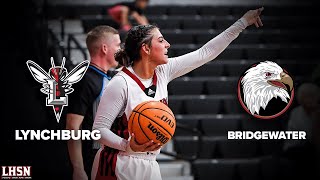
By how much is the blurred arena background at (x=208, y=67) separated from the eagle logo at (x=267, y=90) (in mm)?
62

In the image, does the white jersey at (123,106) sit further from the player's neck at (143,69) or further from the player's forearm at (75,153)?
the player's forearm at (75,153)

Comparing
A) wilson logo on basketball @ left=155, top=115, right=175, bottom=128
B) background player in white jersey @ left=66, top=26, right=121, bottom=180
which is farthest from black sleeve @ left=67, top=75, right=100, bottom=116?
wilson logo on basketball @ left=155, top=115, right=175, bottom=128

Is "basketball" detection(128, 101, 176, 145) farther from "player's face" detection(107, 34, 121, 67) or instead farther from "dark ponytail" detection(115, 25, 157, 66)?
"player's face" detection(107, 34, 121, 67)

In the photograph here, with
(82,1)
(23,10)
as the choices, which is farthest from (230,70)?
(23,10)

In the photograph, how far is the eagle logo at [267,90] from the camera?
5.35m

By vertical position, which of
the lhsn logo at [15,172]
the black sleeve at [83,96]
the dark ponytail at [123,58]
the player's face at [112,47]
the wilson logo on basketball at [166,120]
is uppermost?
the player's face at [112,47]

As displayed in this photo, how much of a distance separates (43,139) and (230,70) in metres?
1.42

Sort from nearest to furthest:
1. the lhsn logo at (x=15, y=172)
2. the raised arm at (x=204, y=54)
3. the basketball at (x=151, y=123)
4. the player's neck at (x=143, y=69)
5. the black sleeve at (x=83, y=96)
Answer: the basketball at (x=151, y=123) → the player's neck at (x=143, y=69) → the raised arm at (x=204, y=54) → the black sleeve at (x=83, y=96) → the lhsn logo at (x=15, y=172)

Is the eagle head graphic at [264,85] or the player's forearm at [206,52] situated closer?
the player's forearm at [206,52]

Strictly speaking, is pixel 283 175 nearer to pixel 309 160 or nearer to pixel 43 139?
pixel 309 160

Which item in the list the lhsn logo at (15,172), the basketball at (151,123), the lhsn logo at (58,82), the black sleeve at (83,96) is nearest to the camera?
the basketball at (151,123)

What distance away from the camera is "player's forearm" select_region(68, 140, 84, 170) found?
500 centimetres

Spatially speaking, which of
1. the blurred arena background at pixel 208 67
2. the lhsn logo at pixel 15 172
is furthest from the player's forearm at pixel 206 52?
the lhsn logo at pixel 15 172

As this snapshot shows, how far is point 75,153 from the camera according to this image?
16.7ft
